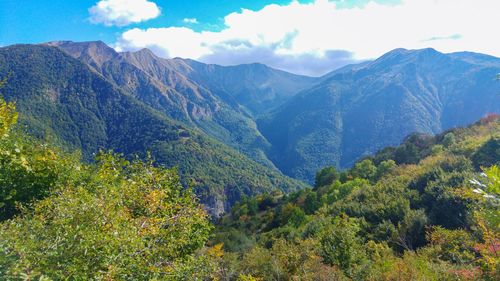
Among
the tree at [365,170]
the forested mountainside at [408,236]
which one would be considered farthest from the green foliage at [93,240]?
the tree at [365,170]

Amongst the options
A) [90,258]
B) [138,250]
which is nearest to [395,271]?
[138,250]

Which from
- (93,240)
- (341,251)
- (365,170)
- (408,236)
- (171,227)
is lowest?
(365,170)

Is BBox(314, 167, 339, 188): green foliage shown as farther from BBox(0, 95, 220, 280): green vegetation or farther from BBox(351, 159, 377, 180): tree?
BBox(0, 95, 220, 280): green vegetation

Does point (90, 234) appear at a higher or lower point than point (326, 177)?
higher

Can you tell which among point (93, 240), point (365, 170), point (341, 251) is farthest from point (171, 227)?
→ point (365, 170)

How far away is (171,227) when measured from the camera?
420 inches

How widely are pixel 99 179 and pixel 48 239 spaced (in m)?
7.82

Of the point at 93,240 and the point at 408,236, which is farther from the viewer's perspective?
the point at 408,236

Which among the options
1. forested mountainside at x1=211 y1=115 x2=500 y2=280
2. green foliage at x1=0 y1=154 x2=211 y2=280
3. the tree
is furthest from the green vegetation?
the tree

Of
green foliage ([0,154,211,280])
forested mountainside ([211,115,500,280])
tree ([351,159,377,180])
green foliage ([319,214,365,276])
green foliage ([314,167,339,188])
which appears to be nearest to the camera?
green foliage ([0,154,211,280])

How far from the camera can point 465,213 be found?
2352 cm

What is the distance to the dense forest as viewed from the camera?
691 centimetres

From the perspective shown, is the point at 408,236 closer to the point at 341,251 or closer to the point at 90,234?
the point at 341,251

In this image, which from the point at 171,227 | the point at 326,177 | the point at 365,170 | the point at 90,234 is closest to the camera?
the point at 90,234
